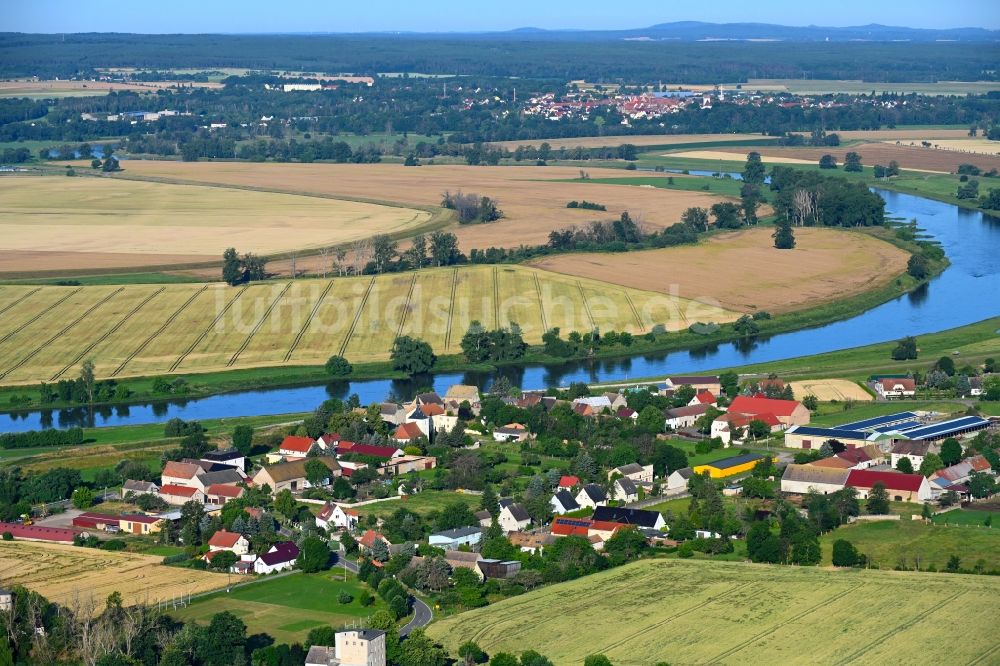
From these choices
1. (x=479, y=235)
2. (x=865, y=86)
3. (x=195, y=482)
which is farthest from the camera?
(x=865, y=86)

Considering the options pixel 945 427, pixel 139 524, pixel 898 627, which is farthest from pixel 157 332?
pixel 898 627

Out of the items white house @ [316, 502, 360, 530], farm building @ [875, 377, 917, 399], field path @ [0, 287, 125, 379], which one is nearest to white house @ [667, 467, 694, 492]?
white house @ [316, 502, 360, 530]

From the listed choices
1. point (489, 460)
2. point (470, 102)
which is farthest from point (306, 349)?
point (470, 102)

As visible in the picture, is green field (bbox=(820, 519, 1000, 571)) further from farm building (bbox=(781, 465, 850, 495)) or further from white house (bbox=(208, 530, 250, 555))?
white house (bbox=(208, 530, 250, 555))

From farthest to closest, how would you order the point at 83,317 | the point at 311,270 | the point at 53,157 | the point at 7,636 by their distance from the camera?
the point at 53,157
the point at 311,270
the point at 83,317
the point at 7,636

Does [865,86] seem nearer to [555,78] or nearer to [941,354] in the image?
[555,78]

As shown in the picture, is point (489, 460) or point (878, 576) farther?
point (489, 460)
